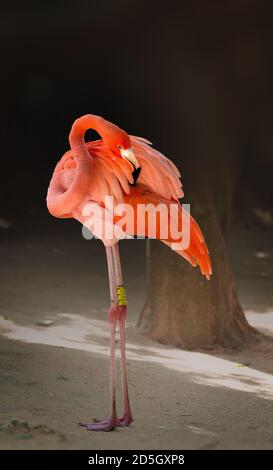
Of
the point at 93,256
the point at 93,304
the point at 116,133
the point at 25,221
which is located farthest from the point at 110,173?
the point at 25,221

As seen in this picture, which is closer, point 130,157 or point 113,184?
point 130,157

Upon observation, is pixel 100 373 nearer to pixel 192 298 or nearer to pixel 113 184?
pixel 192 298

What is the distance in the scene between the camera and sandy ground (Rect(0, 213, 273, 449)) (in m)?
3.90

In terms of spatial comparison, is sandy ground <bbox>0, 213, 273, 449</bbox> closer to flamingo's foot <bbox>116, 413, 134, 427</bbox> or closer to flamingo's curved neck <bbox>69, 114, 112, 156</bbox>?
flamingo's foot <bbox>116, 413, 134, 427</bbox>

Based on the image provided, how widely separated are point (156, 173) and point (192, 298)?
7.58 feet

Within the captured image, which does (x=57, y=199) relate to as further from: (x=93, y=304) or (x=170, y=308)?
(x=93, y=304)

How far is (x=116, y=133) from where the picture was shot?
3.85 m

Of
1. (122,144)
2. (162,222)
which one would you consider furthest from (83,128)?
(162,222)

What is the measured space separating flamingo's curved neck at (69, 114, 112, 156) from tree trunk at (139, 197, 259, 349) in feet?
7.55

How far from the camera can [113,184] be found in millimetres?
3975

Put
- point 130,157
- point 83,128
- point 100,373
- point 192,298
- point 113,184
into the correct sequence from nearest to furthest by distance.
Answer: point 130,157 → point 113,184 → point 83,128 → point 100,373 → point 192,298

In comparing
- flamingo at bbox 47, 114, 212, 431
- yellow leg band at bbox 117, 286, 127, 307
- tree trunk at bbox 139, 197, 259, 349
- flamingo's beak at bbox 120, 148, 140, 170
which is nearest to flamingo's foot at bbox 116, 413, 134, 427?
flamingo at bbox 47, 114, 212, 431

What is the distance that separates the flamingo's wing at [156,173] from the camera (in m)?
4.09

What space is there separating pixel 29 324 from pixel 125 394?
2410mm
